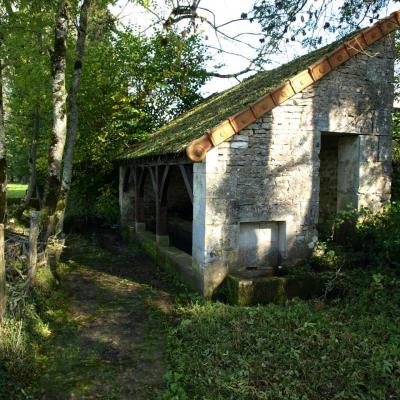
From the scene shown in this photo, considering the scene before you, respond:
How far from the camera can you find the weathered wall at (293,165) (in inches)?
261

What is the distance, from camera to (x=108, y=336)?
550 cm

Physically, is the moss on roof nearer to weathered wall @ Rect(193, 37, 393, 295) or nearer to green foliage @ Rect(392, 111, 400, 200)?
weathered wall @ Rect(193, 37, 393, 295)

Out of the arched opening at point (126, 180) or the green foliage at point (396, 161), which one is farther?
the arched opening at point (126, 180)

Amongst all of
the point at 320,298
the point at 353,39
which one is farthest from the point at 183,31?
the point at 320,298

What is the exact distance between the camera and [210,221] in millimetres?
6570

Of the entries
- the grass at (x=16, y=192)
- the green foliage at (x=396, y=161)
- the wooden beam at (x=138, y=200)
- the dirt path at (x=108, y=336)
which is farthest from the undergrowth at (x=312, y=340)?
the grass at (x=16, y=192)

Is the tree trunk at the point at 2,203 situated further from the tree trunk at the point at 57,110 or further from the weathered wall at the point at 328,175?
Answer: the weathered wall at the point at 328,175

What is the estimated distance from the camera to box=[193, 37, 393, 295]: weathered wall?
6.63 meters

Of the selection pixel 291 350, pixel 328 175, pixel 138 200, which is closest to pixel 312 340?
pixel 291 350

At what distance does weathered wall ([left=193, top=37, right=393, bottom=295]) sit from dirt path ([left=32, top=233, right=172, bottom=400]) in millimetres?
1344

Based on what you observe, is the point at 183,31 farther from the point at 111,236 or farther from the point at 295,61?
the point at 111,236

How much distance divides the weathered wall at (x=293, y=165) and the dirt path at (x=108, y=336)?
4.41 feet

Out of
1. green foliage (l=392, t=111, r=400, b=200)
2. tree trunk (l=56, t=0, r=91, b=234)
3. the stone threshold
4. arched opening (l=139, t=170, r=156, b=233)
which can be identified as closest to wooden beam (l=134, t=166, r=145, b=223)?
the stone threshold

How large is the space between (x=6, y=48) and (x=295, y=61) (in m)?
6.54
